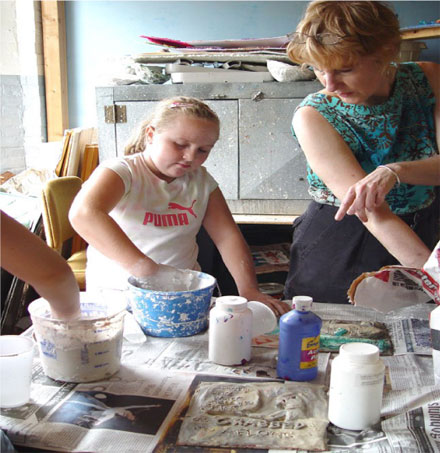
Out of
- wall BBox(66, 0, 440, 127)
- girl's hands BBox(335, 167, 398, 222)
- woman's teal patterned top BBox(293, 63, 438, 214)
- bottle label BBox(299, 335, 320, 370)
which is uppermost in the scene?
wall BBox(66, 0, 440, 127)

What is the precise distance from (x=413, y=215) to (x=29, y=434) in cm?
127

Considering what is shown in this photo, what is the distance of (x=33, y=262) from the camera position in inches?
28.7

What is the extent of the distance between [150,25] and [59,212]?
1.37 m

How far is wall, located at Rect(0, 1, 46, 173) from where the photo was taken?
3.22 meters

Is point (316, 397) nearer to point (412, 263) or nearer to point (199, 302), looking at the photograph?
point (199, 302)

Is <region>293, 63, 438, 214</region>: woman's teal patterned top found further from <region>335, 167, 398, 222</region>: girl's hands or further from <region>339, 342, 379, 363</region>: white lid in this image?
<region>339, 342, 379, 363</region>: white lid

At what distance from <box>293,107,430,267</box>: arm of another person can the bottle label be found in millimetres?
440

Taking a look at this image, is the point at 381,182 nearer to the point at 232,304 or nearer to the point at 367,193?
the point at 367,193

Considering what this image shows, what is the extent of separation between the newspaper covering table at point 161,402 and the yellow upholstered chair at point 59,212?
1.29 m

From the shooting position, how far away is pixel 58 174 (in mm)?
3086

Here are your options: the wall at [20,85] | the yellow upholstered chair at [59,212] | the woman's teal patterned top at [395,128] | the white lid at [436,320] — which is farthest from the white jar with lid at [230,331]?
the wall at [20,85]

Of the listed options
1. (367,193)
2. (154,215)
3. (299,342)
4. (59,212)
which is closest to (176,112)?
(154,215)

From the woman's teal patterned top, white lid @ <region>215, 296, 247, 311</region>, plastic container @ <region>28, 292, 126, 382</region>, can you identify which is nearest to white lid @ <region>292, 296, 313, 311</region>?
white lid @ <region>215, 296, 247, 311</region>

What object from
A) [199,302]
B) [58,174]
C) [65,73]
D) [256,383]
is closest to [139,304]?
[199,302]
